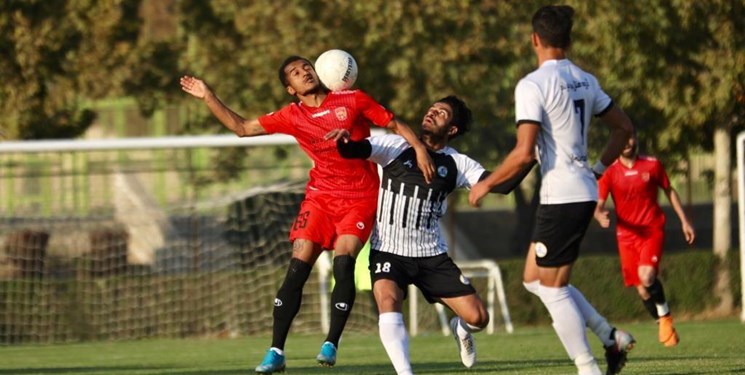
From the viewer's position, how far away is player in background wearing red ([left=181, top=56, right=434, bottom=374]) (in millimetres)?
9992

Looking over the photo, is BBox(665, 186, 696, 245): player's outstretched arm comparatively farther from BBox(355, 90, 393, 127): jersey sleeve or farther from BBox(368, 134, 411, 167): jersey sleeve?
BBox(368, 134, 411, 167): jersey sleeve

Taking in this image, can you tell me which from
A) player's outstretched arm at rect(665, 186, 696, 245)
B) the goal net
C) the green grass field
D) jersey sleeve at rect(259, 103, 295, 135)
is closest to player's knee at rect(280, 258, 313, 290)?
jersey sleeve at rect(259, 103, 295, 135)

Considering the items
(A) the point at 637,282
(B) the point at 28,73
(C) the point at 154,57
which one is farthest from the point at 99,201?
(A) the point at 637,282

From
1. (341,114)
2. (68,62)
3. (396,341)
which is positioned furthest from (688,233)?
(68,62)

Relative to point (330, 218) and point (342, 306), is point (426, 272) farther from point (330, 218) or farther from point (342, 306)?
point (330, 218)

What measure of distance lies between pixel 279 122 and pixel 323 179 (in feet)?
1.64

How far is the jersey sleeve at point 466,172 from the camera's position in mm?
9539

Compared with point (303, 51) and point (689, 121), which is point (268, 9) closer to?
point (303, 51)

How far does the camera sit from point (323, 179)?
10.3 metres

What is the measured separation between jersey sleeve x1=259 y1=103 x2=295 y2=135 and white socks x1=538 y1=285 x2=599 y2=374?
2708mm

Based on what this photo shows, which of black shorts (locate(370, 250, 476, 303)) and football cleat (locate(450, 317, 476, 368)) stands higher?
black shorts (locate(370, 250, 476, 303))

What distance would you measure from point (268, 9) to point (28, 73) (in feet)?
15.3

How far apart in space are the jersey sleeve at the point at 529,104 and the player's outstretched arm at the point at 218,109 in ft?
9.34

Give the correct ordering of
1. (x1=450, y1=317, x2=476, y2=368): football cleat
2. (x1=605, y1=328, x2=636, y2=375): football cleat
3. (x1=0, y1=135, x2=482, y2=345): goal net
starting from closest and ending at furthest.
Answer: (x1=605, y1=328, x2=636, y2=375): football cleat, (x1=450, y1=317, x2=476, y2=368): football cleat, (x1=0, y1=135, x2=482, y2=345): goal net
